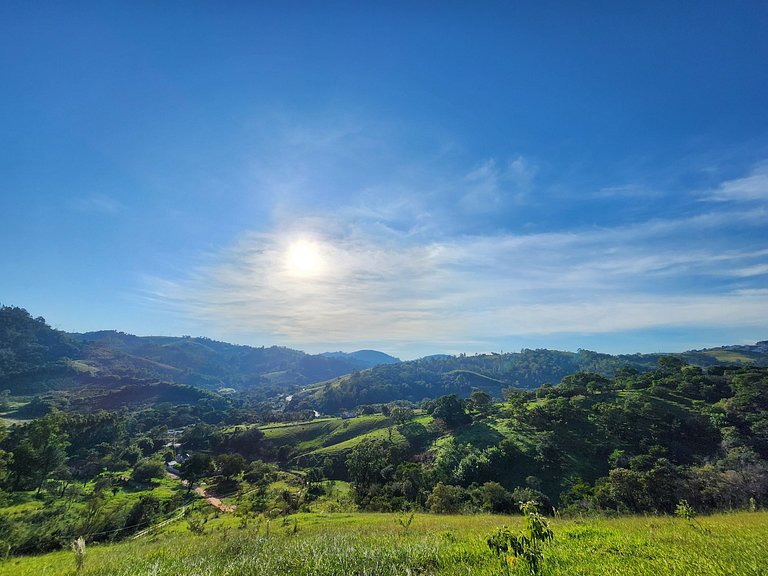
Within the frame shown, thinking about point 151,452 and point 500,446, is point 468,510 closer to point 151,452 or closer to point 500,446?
point 500,446

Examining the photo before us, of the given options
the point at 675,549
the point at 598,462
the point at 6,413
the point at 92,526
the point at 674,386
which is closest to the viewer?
the point at 675,549

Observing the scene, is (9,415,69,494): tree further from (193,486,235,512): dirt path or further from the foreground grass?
the foreground grass

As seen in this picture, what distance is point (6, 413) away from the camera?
586ft

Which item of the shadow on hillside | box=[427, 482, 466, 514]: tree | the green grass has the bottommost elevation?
the green grass

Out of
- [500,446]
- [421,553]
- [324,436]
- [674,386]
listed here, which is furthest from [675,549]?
[324,436]

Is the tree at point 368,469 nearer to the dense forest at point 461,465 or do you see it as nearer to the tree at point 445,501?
the dense forest at point 461,465

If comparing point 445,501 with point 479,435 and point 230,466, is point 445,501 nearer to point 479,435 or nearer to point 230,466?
point 479,435

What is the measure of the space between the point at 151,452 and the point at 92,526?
105 metres

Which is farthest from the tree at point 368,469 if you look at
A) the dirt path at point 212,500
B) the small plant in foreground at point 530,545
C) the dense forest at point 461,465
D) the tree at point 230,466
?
the small plant in foreground at point 530,545

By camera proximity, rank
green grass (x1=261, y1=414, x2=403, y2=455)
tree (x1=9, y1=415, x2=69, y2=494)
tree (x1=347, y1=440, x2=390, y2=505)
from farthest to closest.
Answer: green grass (x1=261, y1=414, x2=403, y2=455), tree (x1=9, y1=415, x2=69, y2=494), tree (x1=347, y1=440, x2=390, y2=505)

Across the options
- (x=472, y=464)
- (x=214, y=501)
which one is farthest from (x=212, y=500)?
(x=472, y=464)

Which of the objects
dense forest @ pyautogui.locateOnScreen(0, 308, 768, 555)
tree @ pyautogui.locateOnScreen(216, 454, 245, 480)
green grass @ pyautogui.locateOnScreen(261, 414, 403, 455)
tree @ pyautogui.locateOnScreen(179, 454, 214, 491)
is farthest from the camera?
green grass @ pyautogui.locateOnScreen(261, 414, 403, 455)

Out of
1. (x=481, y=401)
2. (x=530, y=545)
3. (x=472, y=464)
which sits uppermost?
(x=530, y=545)

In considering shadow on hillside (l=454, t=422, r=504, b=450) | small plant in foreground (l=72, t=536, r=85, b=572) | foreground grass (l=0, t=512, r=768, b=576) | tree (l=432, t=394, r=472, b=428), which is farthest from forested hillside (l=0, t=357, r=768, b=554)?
small plant in foreground (l=72, t=536, r=85, b=572)
